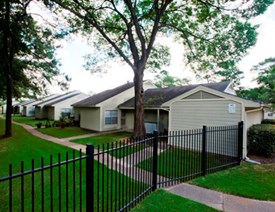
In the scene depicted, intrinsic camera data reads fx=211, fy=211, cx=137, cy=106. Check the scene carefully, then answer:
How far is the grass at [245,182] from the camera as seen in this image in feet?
18.7

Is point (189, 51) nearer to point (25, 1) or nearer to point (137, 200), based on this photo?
point (25, 1)

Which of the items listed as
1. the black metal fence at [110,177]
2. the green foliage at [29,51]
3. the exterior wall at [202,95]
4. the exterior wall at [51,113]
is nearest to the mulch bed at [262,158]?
the black metal fence at [110,177]

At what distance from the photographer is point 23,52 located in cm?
1630

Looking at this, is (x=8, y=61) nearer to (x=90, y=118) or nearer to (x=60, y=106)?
(x=90, y=118)

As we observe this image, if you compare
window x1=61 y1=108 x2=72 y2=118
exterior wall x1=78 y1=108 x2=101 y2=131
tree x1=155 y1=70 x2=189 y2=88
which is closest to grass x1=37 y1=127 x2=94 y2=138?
exterior wall x1=78 y1=108 x2=101 y2=131

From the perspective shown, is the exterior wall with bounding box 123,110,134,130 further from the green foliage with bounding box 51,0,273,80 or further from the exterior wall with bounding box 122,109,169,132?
the green foliage with bounding box 51,0,273,80

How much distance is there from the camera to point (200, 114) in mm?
11531

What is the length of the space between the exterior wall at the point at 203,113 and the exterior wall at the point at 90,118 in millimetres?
9451

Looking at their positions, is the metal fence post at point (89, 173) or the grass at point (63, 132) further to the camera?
the grass at point (63, 132)

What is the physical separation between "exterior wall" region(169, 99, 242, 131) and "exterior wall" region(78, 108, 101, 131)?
372 inches

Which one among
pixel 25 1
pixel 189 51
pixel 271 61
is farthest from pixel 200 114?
pixel 271 61

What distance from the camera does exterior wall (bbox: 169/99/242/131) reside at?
10.2 meters

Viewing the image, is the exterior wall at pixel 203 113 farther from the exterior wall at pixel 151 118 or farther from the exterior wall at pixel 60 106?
the exterior wall at pixel 60 106

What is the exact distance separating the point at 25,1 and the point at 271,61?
78.7 ft
